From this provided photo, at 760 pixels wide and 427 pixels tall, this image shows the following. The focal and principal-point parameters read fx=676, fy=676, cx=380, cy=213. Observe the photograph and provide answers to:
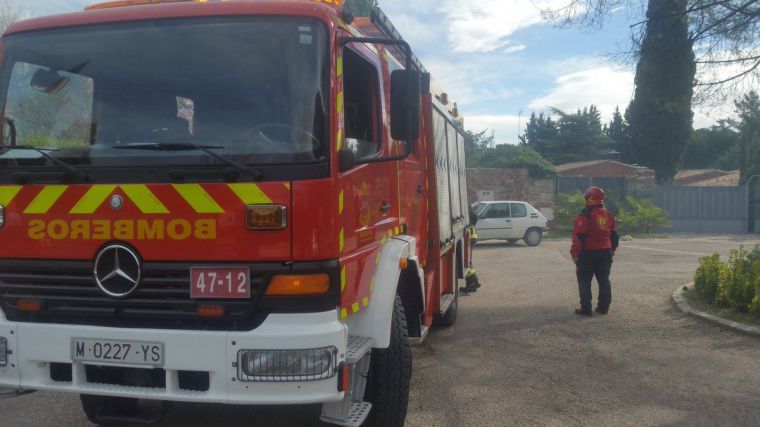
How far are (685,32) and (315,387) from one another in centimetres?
761

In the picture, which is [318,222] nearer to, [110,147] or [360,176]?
[360,176]

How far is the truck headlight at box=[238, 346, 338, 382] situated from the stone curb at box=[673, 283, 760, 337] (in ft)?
20.1

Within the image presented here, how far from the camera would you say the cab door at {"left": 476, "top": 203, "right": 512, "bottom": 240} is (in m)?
20.9

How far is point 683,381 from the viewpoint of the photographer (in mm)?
5961

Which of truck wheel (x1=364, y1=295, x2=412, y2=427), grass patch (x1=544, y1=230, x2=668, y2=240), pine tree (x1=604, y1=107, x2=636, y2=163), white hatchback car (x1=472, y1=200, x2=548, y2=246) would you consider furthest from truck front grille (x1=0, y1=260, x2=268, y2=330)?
pine tree (x1=604, y1=107, x2=636, y2=163)

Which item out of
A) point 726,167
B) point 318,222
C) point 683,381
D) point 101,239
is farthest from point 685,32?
point 726,167

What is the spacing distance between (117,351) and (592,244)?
6820 mm

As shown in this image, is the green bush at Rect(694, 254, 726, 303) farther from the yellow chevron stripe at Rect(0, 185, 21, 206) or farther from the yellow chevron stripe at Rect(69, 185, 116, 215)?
the yellow chevron stripe at Rect(0, 185, 21, 206)

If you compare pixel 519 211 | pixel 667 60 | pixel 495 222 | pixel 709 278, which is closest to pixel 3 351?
pixel 667 60

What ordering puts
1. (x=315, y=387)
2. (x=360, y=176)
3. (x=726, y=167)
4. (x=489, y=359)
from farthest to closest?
(x=726, y=167)
(x=489, y=359)
(x=360, y=176)
(x=315, y=387)

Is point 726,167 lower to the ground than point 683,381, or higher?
higher

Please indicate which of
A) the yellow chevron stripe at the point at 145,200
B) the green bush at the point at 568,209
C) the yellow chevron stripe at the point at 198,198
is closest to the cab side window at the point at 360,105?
the yellow chevron stripe at the point at 198,198

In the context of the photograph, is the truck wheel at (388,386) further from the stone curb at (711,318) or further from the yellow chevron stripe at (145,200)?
the stone curb at (711,318)

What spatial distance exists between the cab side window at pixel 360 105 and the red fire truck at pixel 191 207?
0.10ft
